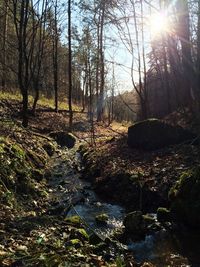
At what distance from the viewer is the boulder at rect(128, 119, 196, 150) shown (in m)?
16.4

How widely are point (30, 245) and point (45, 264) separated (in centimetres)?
97

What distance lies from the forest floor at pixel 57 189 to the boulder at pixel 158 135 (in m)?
0.64

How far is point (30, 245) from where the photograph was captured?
22.4 feet

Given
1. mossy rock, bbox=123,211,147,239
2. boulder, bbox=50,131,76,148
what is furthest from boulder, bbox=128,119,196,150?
mossy rock, bbox=123,211,147,239

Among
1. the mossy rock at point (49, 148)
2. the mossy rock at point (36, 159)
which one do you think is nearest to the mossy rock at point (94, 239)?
the mossy rock at point (36, 159)

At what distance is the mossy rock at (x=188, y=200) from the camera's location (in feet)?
30.5

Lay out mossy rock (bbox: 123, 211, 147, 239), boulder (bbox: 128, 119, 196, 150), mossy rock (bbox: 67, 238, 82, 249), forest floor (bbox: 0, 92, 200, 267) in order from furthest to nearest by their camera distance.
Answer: boulder (bbox: 128, 119, 196, 150), mossy rock (bbox: 123, 211, 147, 239), mossy rock (bbox: 67, 238, 82, 249), forest floor (bbox: 0, 92, 200, 267)

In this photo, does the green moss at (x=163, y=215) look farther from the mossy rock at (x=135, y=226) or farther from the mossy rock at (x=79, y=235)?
the mossy rock at (x=79, y=235)

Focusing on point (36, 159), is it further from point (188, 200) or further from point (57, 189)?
point (188, 200)

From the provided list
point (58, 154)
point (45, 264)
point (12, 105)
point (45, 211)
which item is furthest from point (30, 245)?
point (12, 105)

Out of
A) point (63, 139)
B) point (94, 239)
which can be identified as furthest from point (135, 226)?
point (63, 139)

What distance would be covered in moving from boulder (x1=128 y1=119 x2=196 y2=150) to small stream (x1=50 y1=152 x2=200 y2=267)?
17.0 feet

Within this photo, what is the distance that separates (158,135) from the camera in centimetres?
1658

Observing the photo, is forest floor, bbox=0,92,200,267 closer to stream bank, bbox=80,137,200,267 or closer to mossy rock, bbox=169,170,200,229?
stream bank, bbox=80,137,200,267
